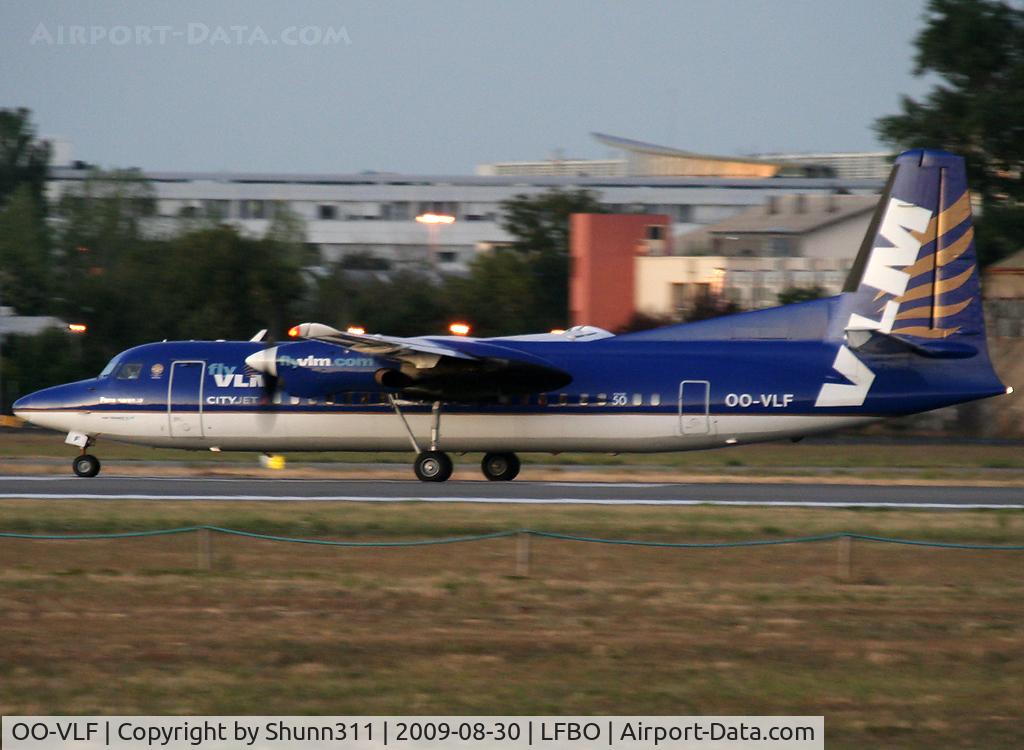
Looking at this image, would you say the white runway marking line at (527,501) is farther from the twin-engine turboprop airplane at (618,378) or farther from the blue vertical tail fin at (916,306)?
the blue vertical tail fin at (916,306)

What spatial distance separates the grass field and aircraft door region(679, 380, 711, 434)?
182 inches

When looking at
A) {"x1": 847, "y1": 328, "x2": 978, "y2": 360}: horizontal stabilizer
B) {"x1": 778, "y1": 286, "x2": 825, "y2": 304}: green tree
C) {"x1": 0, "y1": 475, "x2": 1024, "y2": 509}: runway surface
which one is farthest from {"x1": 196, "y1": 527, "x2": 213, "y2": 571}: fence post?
{"x1": 778, "y1": 286, "x2": 825, "y2": 304}: green tree

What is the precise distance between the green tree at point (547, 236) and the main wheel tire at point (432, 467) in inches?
1519

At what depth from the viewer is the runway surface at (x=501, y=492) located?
2317cm

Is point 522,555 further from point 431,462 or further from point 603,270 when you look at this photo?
point 603,270

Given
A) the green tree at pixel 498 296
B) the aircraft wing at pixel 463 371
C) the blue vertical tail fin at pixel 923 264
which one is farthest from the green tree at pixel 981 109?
the aircraft wing at pixel 463 371

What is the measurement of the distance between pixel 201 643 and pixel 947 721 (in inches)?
274

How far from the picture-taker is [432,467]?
26.2 metres

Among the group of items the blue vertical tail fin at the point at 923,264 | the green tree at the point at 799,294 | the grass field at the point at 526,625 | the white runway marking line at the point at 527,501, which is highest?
the blue vertical tail fin at the point at 923,264

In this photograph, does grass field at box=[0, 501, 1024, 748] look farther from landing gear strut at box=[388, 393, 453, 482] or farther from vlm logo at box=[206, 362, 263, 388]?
vlm logo at box=[206, 362, 263, 388]

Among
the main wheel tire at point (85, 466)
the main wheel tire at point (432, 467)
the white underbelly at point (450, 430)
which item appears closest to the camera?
the white underbelly at point (450, 430)

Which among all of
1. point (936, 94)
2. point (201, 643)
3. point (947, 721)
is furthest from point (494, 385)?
point (936, 94)

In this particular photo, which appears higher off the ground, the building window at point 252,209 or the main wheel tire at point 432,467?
the building window at point 252,209

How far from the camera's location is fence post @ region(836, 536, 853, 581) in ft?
53.2
